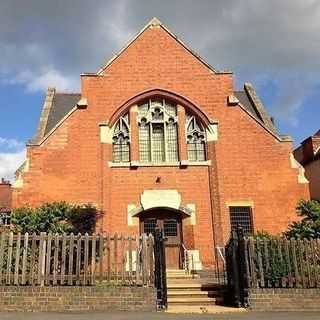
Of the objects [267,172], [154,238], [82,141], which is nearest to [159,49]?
[82,141]

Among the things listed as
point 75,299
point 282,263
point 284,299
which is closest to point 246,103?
point 282,263

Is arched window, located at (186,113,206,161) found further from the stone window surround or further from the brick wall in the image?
the brick wall

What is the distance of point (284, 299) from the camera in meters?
13.4

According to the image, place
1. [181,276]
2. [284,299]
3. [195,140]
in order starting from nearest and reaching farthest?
[284,299]
[181,276]
[195,140]

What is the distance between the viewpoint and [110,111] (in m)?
21.9

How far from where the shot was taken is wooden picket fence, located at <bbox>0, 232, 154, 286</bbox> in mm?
13141

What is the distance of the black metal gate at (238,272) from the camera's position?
1377 cm

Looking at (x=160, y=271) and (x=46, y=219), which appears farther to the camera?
(x=46, y=219)

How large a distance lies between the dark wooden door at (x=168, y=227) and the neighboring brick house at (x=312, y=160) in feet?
41.4

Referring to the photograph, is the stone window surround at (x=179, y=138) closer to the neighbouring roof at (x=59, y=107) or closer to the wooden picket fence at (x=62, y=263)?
the neighbouring roof at (x=59, y=107)

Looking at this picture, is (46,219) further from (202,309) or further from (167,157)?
(202,309)

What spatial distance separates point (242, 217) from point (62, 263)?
32.2 ft

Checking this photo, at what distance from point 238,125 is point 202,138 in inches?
68.8

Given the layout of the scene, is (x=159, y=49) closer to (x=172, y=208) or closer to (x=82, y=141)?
(x=82, y=141)
